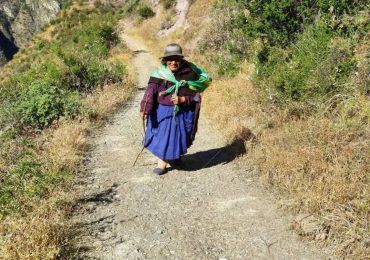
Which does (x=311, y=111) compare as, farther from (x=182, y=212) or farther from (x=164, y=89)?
(x=182, y=212)

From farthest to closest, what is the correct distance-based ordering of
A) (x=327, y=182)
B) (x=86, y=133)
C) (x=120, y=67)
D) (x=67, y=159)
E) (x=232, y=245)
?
(x=120, y=67) < (x=86, y=133) < (x=67, y=159) < (x=327, y=182) < (x=232, y=245)

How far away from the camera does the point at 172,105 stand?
596cm

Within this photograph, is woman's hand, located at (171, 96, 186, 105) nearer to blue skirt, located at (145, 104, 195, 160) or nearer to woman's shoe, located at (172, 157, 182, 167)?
blue skirt, located at (145, 104, 195, 160)

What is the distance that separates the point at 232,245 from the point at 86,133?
498 cm

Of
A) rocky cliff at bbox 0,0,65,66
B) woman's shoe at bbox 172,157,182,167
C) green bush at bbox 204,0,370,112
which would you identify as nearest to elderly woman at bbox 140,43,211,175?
woman's shoe at bbox 172,157,182,167

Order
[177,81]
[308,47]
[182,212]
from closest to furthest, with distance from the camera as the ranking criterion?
[182,212]
[177,81]
[308,47]

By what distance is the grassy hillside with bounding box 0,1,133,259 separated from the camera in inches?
154

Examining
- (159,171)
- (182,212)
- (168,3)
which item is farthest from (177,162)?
(168,3)

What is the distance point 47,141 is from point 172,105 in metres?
2.97

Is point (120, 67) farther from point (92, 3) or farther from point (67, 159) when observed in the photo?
point (92, 3)

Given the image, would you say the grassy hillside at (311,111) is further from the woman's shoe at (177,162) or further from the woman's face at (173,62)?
the woman's face at (173,62)

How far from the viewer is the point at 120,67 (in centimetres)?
1371

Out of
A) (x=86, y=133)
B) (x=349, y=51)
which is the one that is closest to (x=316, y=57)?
(x=349, y=51)

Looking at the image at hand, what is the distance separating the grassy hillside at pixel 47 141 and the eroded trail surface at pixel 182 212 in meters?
0.35
